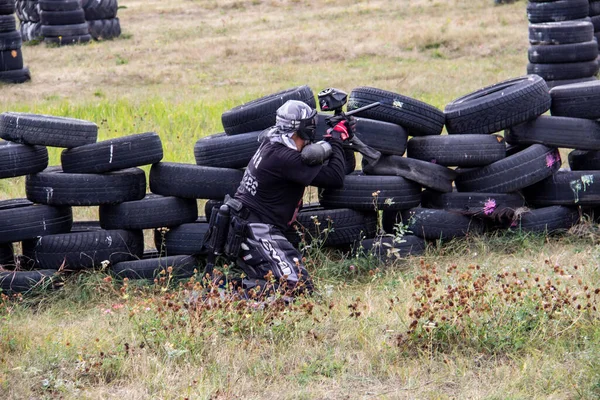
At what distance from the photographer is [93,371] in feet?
17.3

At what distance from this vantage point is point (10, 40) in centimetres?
1791

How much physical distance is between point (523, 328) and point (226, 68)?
15.2 m

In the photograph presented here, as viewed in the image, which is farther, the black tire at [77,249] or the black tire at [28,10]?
the black tire at [28,10]

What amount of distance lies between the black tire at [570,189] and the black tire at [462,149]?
1.99ft

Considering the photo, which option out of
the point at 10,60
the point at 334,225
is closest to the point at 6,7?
the point at 10,60

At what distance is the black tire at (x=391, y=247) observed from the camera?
7.48 meters

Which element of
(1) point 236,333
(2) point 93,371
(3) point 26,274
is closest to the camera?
(2) point 93,371

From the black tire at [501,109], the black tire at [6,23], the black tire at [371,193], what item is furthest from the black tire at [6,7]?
the black tire at [501,109]

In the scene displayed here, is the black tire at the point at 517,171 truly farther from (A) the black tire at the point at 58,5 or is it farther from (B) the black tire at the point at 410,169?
(A) the black tire at the point at 58,5

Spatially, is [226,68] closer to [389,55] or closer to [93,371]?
[389,55]

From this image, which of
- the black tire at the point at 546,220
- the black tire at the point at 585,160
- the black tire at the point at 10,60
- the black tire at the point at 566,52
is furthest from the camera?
the black tire at the point at 10,60

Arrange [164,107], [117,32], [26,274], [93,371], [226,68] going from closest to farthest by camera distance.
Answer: [93,371] → [26,274] → [164,107] → [226,68] → [117,32]

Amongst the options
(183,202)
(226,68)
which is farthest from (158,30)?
(183,202)

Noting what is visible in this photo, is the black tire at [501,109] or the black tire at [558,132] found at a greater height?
the black tire at [501,109]
